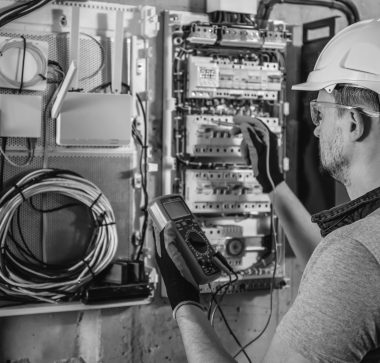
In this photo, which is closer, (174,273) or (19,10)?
(174,273)

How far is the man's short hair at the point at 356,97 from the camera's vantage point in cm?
163

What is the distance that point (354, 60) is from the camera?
5.58ft

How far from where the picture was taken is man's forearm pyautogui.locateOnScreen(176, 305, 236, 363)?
5.23ft

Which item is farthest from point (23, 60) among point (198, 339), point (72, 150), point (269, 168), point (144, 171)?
point (198, 339)

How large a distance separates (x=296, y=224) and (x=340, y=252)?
1176mm

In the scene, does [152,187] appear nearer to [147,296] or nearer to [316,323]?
[147,296]

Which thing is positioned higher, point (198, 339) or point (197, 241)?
point (197, 241)

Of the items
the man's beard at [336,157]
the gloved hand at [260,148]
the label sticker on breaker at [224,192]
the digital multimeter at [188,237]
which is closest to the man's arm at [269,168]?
the gloved hand at [260,148]

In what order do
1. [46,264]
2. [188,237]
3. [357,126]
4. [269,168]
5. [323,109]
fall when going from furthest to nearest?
[269,168]
[46,264]
[188,237]
[323,109]
[357,126]

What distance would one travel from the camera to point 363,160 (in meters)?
1.65

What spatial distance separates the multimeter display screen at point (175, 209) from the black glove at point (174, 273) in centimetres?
10

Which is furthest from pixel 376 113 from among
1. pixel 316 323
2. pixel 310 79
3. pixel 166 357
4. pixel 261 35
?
pixel 166 357

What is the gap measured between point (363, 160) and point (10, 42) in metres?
1.46

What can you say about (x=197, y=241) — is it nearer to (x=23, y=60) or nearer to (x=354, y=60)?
(x=354, y=60)
